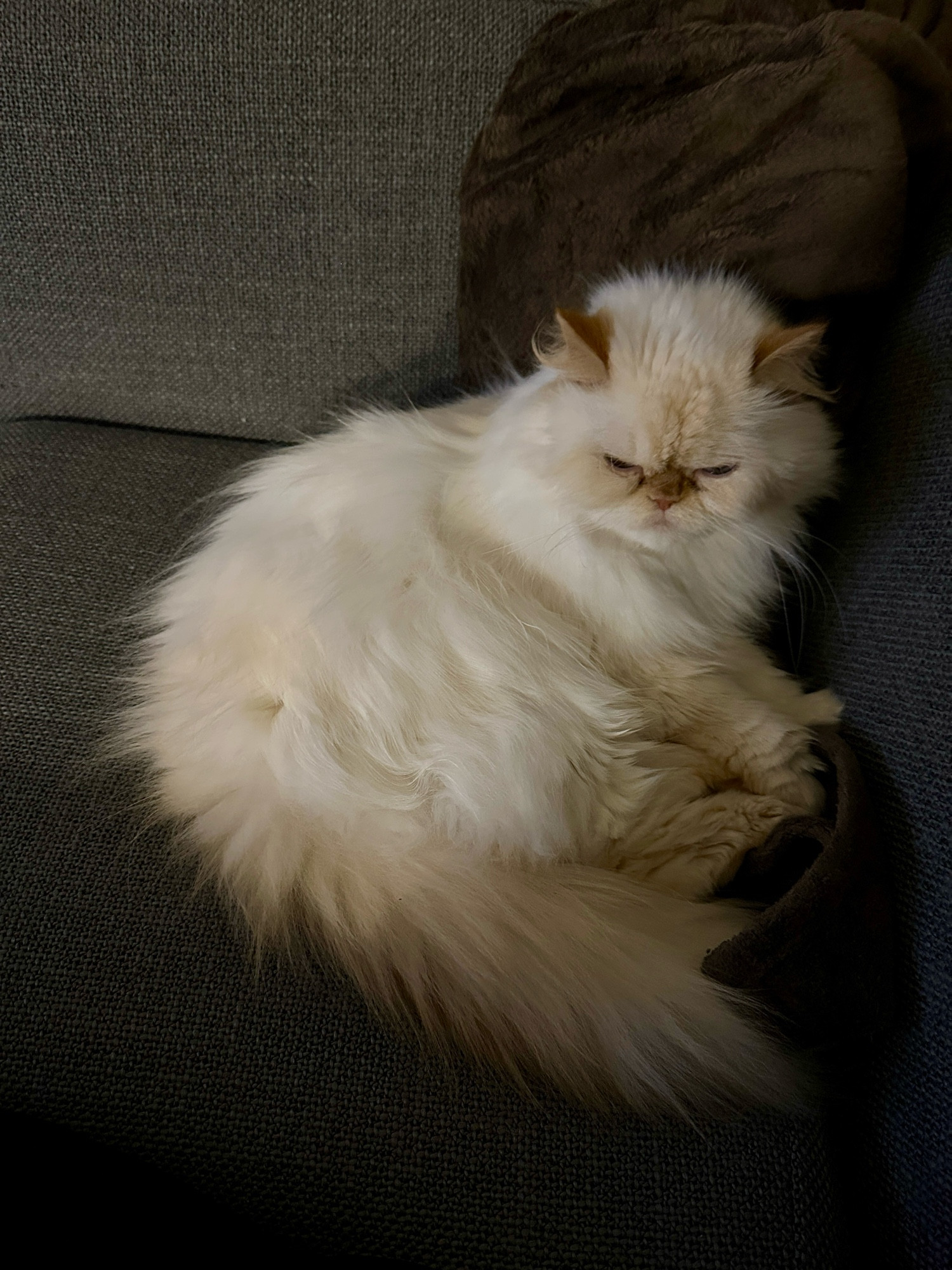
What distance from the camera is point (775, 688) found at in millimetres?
1003

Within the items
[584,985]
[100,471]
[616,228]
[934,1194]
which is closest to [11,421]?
[100,471]

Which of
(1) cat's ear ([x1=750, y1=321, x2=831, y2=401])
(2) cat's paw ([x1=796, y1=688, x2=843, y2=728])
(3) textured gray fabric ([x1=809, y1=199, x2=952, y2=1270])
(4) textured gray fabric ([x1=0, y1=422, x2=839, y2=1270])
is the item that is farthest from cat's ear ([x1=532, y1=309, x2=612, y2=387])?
(4) textured gray fabric ([x1=0, y1=422, x2=839, y2=1270])

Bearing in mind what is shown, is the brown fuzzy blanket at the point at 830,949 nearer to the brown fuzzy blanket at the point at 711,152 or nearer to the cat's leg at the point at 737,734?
the cat's leg at the point at 737,734

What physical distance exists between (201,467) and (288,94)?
2.23 feet

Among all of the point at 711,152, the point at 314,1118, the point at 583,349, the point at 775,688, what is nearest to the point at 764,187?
the point at 711,152

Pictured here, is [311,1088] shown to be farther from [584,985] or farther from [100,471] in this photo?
[100,471]

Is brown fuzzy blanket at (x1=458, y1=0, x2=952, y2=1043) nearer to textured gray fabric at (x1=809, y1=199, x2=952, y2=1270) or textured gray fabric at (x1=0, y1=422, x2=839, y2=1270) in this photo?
textured gray fabric at (x1=809, y1=199, x2=952, y2=1270)

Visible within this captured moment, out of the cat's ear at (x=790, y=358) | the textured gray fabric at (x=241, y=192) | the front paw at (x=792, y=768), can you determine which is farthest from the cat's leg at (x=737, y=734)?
the textured gray fabric at (x=241, y=192)

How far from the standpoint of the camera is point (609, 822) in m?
0.92

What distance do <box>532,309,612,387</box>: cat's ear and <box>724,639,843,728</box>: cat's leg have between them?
448 mm

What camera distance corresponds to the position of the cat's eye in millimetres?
874

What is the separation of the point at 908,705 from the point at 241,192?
137cm

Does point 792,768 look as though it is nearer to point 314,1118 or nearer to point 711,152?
point 314,1118

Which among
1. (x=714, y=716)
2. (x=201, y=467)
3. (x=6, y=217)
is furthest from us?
(x=201, y=467)
